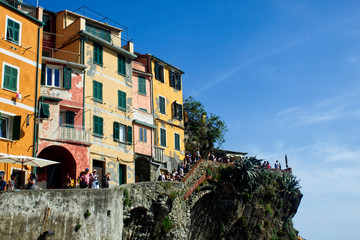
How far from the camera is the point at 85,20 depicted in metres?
38.4

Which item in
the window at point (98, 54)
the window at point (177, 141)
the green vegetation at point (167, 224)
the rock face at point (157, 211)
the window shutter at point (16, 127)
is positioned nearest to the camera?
the rock face at point (157, 211)

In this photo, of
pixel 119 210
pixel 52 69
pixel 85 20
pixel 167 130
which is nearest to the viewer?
pixel 119 210

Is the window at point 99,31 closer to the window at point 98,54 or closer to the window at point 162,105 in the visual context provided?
the window at point 98,54

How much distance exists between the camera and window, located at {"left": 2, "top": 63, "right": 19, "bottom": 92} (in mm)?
28281

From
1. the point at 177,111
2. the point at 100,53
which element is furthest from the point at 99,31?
the point at 177,111

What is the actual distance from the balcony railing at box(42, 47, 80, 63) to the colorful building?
268 inches

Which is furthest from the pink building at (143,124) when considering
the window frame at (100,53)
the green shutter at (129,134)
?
A: the window frame at (100,53)

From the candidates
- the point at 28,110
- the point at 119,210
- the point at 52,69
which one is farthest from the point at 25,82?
the point at 119,210

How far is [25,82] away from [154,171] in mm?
14329

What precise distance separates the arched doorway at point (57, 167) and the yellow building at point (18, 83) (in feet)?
10.0

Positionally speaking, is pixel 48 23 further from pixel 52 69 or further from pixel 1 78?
pixel 1 78

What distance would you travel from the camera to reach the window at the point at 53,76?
3312cm

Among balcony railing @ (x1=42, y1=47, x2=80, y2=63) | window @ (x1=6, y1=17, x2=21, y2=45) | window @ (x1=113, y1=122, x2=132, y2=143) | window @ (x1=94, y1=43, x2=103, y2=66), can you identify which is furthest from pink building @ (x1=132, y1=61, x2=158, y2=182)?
window @ (x1=6, y1=17, x2=21, y2=45)

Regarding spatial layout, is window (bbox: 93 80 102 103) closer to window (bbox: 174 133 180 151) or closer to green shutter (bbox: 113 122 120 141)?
green shutter (bbox: 113 122 120 141)
